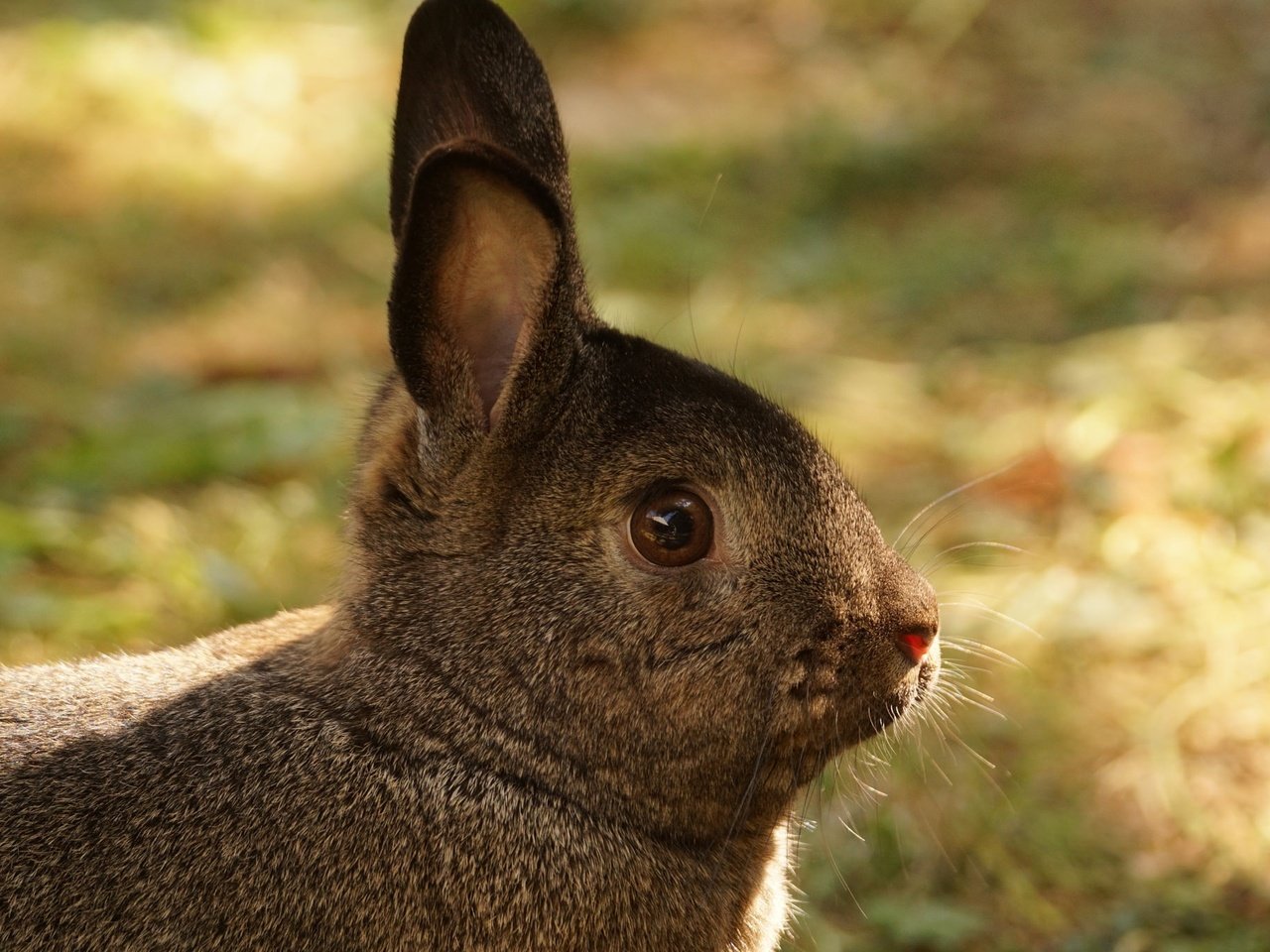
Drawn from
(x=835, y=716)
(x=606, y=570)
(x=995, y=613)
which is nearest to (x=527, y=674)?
(x=606, y=570)

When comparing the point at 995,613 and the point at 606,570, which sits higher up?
the point at 995,613

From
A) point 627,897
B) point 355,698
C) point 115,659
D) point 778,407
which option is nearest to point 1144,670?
point 778,407

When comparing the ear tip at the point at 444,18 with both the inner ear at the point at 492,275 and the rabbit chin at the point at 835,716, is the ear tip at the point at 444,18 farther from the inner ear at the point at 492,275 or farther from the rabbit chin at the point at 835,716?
the rabbit chin at the point at 835,716

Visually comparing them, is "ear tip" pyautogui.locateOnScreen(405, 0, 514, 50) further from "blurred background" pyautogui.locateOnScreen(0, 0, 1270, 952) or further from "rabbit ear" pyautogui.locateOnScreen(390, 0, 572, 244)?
"blurred background" pyautogui.locateOnScreen(0, 0, 1270, 952)

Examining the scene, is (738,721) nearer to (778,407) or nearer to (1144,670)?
(778,407)

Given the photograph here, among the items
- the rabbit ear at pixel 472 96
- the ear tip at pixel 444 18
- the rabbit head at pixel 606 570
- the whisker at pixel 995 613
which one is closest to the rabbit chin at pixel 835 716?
the rabbit head at pixel 606 570

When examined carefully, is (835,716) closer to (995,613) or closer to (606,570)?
(606,570)
